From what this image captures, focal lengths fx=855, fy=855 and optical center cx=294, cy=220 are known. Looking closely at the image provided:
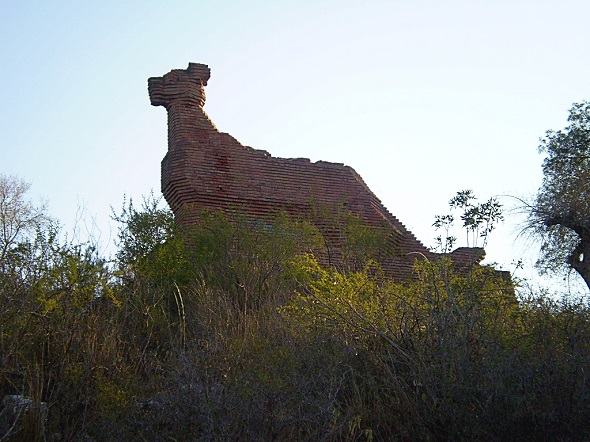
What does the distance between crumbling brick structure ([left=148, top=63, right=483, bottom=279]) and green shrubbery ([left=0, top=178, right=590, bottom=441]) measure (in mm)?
6979

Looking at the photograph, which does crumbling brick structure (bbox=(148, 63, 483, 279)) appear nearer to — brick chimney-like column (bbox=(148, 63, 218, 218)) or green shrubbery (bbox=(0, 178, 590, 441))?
brick chimney-like column (bbox=(148, 63, 218, 218))

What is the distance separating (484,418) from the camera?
7.65m

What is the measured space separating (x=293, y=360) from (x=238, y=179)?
10.8 metres

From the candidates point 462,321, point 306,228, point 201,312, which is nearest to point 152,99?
point 306,228

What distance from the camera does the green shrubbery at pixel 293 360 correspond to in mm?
7609

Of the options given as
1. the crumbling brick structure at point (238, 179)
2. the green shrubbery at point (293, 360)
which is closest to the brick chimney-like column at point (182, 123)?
the crumbling brick structure at point (238, 179)

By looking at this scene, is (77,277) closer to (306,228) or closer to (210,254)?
(210,254)

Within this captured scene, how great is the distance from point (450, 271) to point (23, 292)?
4799 mm

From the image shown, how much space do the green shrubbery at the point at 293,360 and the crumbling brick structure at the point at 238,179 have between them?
6.98 m

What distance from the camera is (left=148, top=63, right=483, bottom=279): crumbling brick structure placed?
18531 millimetres

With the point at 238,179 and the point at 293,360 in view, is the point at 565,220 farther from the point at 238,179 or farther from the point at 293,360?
the point at 293,360

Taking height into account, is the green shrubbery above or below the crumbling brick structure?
below

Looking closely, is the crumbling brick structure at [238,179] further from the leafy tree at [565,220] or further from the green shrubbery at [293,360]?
the green shrubbery at [293,360]

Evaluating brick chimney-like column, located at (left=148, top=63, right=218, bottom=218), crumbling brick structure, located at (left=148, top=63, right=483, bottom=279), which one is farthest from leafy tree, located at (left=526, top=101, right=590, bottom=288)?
brick chimney-like column, located at (left=148, top=63, right=218, bottom=218)
